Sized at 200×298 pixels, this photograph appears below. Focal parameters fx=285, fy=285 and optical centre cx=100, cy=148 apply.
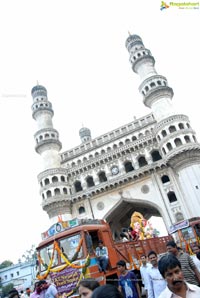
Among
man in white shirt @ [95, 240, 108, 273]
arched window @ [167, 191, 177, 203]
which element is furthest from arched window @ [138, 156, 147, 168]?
man in white shirt @ [95, 240, 108, 273]

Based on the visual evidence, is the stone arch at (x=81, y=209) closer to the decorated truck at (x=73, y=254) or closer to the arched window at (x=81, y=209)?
the arched window at (x=81, y=209)

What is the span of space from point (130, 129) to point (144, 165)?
4.18m

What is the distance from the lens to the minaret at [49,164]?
28.5 metres

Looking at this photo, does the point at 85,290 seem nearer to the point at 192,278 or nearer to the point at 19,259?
the point at 192,278

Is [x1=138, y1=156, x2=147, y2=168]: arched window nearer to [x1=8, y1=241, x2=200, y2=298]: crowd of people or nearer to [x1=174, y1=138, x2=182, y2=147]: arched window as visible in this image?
[x1=174, y1=138, x2=182, y2=147]: arched window

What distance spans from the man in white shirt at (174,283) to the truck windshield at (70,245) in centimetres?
623

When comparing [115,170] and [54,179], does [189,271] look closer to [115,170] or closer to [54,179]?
[115,170]

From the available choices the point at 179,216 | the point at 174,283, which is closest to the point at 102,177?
the point at 179,216

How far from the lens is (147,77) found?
31.8 m

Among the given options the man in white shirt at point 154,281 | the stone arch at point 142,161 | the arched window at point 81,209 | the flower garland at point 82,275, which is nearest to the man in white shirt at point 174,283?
the man in white shirt at point 154,281

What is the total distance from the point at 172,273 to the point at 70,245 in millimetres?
6706

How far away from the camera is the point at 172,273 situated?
267 cm

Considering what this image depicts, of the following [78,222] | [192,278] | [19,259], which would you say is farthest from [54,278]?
[19,259]

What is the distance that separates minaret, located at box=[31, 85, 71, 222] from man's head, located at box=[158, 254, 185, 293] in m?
26.2
